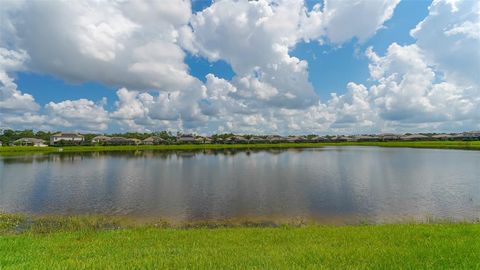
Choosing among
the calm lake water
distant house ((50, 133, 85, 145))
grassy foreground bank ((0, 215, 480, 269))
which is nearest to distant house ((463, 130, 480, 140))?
the calm lake water

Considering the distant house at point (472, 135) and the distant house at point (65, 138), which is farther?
the distant house at point (472, 135)

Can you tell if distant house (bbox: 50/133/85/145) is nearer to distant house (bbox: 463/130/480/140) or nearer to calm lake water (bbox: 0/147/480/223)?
calm lake water (bbox: 0/147/480/223)

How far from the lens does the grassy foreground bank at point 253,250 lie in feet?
25.0

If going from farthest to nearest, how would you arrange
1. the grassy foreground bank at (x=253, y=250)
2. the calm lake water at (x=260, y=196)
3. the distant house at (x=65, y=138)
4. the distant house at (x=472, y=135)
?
the distant house at (x=472, y=135) < the distant house at (x=65, y=138) < the calm lake water at (x=260, y=196) < the grassy foreground bank at (x=253, y=250)

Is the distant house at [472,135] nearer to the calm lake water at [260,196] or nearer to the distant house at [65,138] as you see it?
the calm lake water at [260,196]

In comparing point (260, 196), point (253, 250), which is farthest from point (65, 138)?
point (253, 250)

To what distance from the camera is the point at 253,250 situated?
30.5 feet

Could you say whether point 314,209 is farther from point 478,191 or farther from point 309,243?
point 478,191

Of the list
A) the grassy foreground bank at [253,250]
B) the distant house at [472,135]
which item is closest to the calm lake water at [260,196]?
the grassy foreground bank at [253,250]

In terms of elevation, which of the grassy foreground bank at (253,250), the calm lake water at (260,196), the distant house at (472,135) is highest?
the distant house at (472,135)

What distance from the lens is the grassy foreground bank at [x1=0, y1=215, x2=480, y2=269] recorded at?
7.61 m

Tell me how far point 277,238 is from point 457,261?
6.01 meters

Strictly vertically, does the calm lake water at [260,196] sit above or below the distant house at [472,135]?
below

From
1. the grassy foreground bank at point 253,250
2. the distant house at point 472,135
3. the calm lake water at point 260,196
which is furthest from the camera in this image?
the distant house at point 472,135
